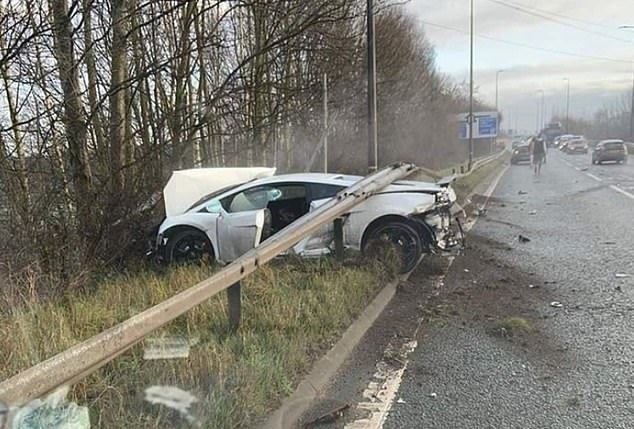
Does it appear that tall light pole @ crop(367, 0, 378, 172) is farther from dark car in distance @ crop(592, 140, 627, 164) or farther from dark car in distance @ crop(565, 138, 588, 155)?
dark car in distance @ crop(565, 138, 588, 155)

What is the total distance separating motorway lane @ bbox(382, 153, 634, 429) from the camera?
12.4ft

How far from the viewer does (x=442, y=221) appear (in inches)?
316

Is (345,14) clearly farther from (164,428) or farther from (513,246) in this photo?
(164,428)

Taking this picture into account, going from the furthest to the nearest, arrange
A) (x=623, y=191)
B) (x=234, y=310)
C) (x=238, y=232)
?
(x=623, y=191) < (x=238, y=232) < (x=234, y=310)

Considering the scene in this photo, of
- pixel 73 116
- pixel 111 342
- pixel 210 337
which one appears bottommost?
pixel 210 337

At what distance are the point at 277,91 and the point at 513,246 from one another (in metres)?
8.30

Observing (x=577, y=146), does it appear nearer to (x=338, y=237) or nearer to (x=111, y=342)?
(x=338, y=237)

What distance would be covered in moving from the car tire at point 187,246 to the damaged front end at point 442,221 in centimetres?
311

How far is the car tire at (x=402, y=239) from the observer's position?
7730 millimetres

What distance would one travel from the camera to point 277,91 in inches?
621

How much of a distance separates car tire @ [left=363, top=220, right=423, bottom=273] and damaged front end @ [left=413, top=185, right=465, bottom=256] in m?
0.17

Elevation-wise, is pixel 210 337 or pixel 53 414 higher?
pixel 53 414

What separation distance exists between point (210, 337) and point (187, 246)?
397 centimetres

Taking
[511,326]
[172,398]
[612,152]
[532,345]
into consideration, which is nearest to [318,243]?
[511,326]
